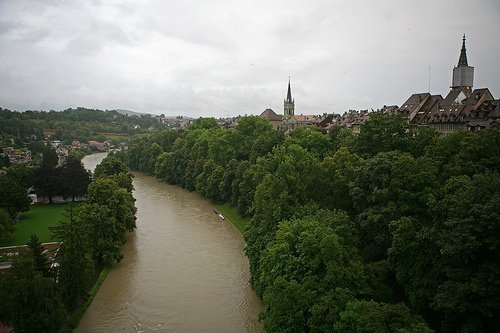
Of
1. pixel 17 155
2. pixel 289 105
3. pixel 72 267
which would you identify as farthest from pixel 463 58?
pixel 17 155

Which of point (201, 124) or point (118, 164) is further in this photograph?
point (201, 124)

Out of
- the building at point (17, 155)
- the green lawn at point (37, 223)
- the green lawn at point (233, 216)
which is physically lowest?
the green lawn at point (37, 223)

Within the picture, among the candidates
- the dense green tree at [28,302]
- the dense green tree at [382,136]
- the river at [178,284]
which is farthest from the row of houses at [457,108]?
the dense green tree at [28,302]

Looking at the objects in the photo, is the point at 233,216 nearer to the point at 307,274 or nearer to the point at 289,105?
the point at 307,274

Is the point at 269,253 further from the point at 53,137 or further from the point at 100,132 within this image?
the point at 100,132

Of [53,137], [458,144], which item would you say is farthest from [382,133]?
[53,137]

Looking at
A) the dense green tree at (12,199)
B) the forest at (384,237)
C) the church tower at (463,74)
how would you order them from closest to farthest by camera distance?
the forest at (384,237) < the dense green tree at (12,199) < the church tower at (463,74)

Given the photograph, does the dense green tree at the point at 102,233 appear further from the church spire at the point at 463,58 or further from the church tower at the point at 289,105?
the church tower at the point at 289,105
